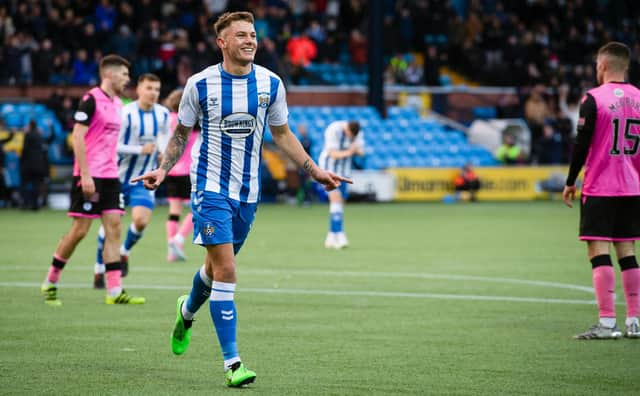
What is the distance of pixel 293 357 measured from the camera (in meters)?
8.11

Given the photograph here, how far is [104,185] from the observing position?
433 inches

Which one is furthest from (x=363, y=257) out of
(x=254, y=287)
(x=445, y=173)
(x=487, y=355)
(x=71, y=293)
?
(x=445, y=173)

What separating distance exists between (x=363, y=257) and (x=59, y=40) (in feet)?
54.1

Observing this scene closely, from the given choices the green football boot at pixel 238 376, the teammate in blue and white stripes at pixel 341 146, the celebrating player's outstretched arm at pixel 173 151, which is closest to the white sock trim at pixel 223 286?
the green football boot at pixel 238 376

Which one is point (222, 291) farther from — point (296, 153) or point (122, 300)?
point (122, 300)

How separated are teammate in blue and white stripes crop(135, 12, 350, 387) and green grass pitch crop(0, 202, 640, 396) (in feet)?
2.16

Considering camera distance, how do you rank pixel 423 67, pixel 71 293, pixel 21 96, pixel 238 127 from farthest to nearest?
pixel 423 67 < pixel 21 96 < pixel 71 293 < pixel 238 127

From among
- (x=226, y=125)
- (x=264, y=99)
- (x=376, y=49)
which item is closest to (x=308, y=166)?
(x=264, y=99)

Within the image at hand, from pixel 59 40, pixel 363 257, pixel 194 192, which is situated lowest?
pixel 363 257

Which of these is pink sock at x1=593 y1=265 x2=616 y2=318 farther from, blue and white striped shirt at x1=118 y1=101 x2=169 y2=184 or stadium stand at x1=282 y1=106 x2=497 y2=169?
stadium stand at x1=282 y1=106 x2=497 y2=169

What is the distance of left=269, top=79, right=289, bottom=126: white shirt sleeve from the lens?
7617 millimetres

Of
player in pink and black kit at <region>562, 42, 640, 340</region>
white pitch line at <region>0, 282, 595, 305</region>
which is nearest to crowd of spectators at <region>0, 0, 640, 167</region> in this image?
white pitch line at <region>0, 282, 595, 305</region>

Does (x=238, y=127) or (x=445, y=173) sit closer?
(x=238, y=127)

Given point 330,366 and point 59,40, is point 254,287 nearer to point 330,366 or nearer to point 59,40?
point 330,366
